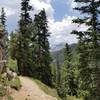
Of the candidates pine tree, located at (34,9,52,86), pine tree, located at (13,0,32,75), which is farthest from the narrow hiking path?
pine tree, located at (34,9,52,86)

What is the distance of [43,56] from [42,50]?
3.86ft

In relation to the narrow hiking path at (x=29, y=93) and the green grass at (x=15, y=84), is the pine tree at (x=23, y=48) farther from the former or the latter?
the green grass at (x=15, y=84)

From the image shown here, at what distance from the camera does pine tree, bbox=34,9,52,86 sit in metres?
60.0

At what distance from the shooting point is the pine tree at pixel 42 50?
197ft

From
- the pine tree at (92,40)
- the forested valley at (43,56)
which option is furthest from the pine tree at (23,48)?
the pine tree at (92,40)

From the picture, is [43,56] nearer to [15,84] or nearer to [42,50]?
[42,50]

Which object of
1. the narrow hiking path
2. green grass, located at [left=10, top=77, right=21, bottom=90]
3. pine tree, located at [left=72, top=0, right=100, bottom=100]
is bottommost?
the narrow hiking path

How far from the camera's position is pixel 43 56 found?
200 feet

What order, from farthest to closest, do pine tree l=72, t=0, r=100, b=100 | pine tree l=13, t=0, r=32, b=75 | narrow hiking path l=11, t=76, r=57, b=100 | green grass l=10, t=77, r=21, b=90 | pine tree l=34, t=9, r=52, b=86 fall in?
1. pine tree l=34, t=9, r=52, b=86
2. pine tree l=13, t=0, r=32, b=75
3. green grass l=10, t=77, r=21, b=90
4. narrow hiking path l=11, t=76, r=57, b=100
5. pine tree l=72, t=0, r=100, b=100

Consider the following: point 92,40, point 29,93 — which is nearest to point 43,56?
point 29,93

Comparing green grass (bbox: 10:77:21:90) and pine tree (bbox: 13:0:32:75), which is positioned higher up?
pine tree (bbox: 13:0:32:75)

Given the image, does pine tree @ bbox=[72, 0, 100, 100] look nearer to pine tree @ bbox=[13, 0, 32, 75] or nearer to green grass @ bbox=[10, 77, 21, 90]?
green grass @ bbox=[10, 77, 21, 90]

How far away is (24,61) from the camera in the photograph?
5394 cm

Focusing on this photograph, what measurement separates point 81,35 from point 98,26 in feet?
4.02
